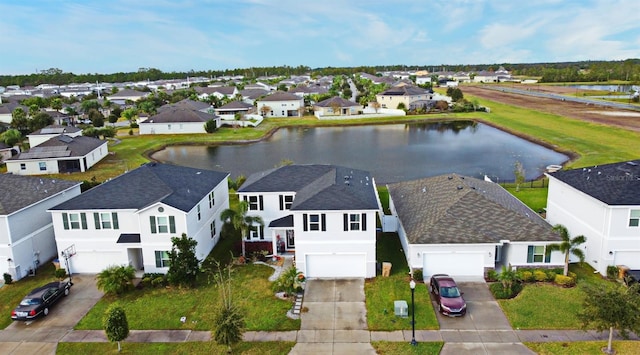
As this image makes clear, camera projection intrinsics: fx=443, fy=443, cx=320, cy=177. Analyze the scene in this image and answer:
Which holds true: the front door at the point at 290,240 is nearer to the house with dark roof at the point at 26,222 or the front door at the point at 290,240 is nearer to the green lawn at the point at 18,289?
the green lawn at the point at 18,289

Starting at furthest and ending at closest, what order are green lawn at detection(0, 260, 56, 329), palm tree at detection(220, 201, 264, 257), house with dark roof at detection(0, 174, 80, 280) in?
palm tree at detection(220, 201, 264, 257) → house with dark roof at detection(0, 174, 80, 280) → green lawn at detection(0, 260, 56, 329)

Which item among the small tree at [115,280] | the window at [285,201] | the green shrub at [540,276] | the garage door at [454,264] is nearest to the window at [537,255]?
the green shrub at [540,276]

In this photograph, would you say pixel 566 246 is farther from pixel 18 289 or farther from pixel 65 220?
pixel 18 289

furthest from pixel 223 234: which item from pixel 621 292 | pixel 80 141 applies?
pixel 80 141

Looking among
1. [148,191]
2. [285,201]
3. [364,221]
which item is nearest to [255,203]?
[285,201]

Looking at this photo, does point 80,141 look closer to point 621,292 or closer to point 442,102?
point 621,292

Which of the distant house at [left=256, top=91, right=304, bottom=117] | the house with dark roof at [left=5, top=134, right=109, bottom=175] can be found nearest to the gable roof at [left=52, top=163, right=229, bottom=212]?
the house with dark roof at [left=5, top=134, right=109, bottom=175]

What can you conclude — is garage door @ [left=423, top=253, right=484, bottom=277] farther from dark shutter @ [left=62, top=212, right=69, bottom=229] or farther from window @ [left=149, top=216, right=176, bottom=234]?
dark shutter @ [left=62, top=212, right=69, bottom=229]
